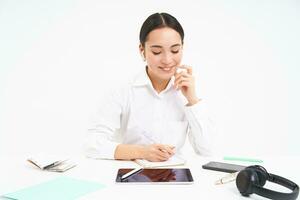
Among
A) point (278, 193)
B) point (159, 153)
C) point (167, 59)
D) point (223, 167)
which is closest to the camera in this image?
point (278, 193)

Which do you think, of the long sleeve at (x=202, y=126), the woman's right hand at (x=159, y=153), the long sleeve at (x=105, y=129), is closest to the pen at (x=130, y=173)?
the woman's right hand at (x=159, y=153)

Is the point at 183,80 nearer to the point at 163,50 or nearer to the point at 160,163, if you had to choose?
the point at 163,50

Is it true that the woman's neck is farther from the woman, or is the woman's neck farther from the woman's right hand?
the woman's right hand

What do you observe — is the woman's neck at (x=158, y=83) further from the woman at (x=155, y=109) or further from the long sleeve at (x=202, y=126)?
the long sleeve at (x=202, y=126)

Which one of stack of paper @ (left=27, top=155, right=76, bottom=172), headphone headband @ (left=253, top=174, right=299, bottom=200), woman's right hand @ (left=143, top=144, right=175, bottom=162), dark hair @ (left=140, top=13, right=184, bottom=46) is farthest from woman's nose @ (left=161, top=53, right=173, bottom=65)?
headphone headband @ (left=253, top=174, right=299, bottom=200)

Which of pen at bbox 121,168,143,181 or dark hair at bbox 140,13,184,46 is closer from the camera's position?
pen at bbox 121,168,143,181

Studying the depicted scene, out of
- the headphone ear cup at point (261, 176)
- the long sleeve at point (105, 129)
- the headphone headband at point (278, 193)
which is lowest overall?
the headphone headband at point (278, 193)

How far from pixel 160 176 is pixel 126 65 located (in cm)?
137

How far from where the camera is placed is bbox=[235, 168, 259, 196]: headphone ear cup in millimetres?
822

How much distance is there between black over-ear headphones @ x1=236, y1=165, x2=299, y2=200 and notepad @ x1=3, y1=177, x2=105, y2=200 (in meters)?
0.43

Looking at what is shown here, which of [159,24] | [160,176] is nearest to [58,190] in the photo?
[160,176]

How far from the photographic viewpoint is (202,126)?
4.80ft

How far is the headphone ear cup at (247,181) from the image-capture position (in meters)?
0.82

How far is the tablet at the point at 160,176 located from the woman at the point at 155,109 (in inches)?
6.9
